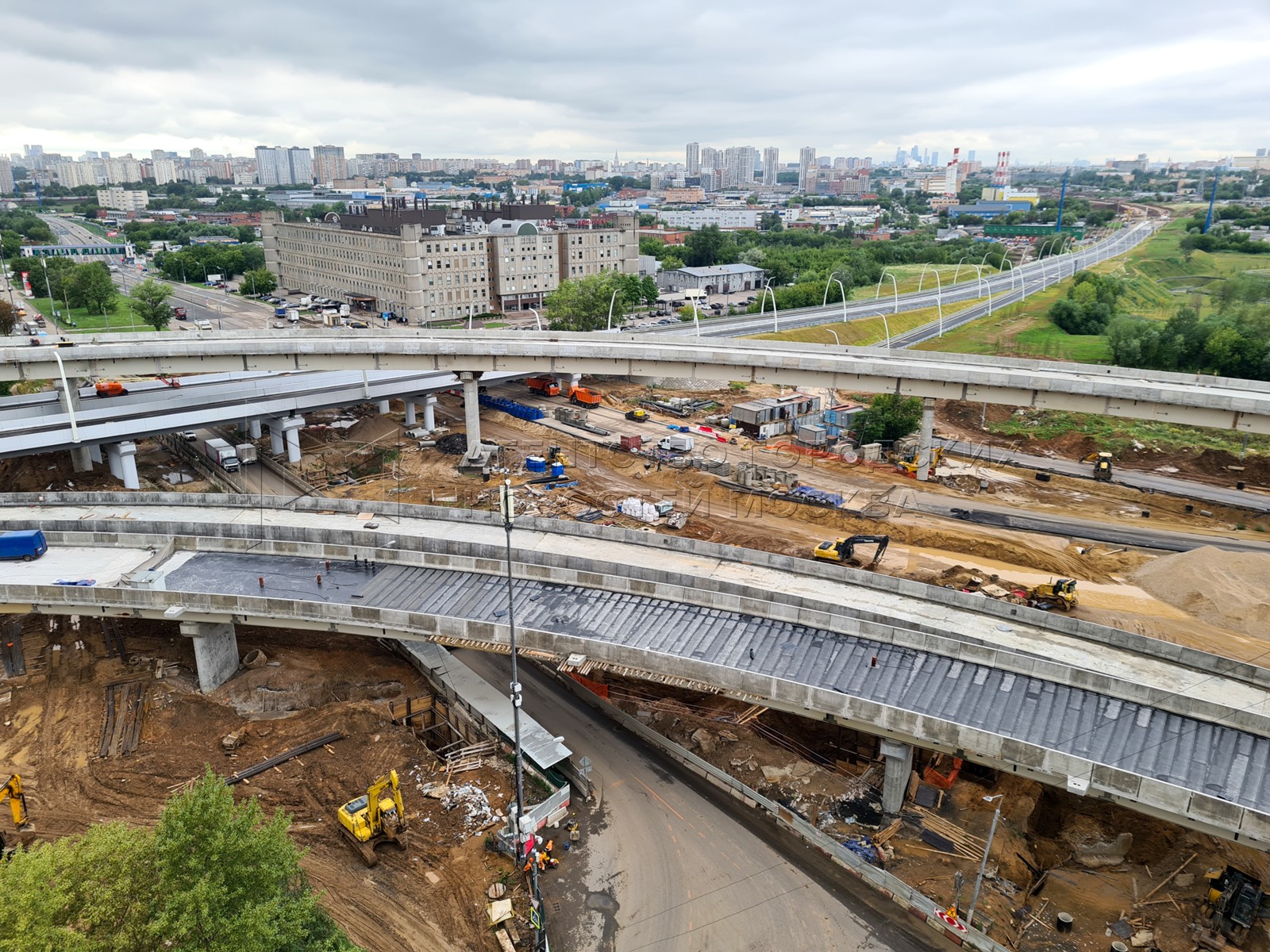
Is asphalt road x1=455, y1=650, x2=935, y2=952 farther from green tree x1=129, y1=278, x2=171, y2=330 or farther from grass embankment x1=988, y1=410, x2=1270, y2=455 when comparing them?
green tree x1=129, y1=278, x2=171, y2=330

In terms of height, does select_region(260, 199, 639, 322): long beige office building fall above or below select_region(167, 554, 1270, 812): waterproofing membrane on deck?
above

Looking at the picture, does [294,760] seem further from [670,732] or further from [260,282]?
[260,282]

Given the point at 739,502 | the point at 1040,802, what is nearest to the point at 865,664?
the point at 1040,802

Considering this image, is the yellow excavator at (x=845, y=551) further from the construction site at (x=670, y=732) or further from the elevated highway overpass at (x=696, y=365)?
the elevated highway overpass at (x=696, y=365)

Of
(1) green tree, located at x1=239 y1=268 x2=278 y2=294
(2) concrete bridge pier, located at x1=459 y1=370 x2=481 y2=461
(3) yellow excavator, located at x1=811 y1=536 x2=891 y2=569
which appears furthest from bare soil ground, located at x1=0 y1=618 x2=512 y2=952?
(1) green tree, located at x1=239 y1=268 x2=278 y2=294

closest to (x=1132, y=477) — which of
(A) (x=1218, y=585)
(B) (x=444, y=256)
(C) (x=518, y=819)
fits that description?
(A) (x=1218, y=585)
